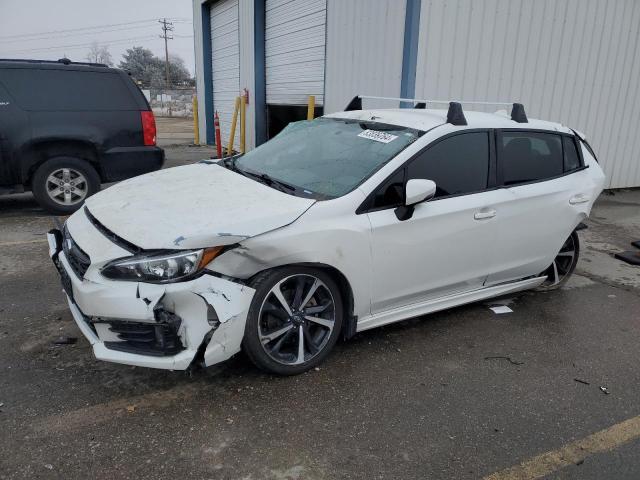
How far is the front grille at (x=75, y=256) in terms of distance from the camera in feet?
9.17

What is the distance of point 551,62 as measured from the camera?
848 centimetres

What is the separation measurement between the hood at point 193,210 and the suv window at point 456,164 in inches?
35.6

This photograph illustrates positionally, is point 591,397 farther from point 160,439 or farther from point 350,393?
point 160,439

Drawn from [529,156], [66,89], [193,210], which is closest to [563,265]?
[529,156]

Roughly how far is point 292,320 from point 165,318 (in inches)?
29.6

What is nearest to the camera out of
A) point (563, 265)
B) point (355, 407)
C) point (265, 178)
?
point (355, 407)

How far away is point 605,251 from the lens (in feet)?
20.2

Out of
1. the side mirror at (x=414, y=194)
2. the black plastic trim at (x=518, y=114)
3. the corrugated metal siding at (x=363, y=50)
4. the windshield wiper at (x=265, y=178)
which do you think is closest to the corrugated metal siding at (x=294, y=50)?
the corrugated metal siding at (x=363, y=50)

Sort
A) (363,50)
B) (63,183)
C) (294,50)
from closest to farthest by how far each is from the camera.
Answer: (63,183) < (363,50) < (294,50)

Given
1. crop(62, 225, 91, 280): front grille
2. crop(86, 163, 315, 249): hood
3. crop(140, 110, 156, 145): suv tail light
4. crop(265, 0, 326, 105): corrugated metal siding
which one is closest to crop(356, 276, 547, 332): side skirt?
crop(86, 163, 315, 249): hood

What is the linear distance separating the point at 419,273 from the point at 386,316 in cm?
36

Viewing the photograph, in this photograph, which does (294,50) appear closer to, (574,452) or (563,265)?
(563,265)

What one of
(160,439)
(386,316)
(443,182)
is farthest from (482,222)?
(160,439)

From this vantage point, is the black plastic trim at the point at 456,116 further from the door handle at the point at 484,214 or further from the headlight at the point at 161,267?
the headlight at the point at 161,267
